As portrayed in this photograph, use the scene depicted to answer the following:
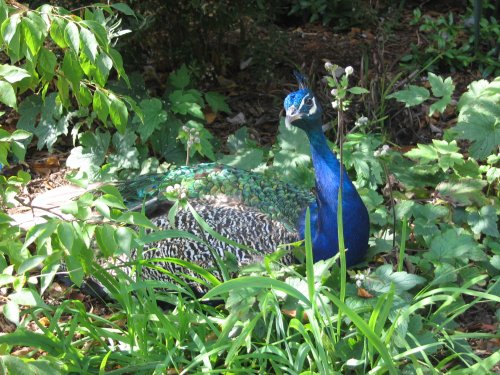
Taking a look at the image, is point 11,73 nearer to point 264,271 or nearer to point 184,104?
point 264,271

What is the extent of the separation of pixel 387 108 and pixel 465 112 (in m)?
0.92

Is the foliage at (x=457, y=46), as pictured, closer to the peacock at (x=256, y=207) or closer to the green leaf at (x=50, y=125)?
the peacock at (x=256, y=207)

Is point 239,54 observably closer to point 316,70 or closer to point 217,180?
point 316,70

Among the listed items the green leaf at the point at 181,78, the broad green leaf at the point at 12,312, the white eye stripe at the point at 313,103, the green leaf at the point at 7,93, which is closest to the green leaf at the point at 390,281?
the white eye stripe at the point at 313,103

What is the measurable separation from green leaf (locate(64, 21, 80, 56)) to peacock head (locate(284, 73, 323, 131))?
1.29 metres

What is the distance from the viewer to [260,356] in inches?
103

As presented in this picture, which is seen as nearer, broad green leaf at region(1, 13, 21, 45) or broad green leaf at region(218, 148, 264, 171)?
broad green leaf at region(1, 13, 21, 45)

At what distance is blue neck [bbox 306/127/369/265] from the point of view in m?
3.26

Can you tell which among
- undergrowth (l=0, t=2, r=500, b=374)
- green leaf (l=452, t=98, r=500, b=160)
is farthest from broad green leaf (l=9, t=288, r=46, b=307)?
green leaf (l=452, t=98, r=500, b=160)

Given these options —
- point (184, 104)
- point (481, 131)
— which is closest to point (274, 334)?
point (481, 131)

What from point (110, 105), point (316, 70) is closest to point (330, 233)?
point (110, 105)

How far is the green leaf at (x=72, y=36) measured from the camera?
2.17 m

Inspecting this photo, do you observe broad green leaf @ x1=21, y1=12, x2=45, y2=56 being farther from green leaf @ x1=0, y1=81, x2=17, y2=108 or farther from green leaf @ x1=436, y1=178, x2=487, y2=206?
green leaf @ x1=436, y1=178, x2=487, y2=206

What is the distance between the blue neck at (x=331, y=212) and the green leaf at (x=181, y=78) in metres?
1.47
